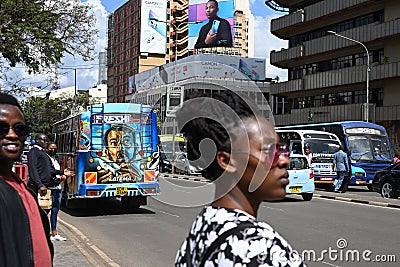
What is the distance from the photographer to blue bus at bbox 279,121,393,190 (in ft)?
84.3

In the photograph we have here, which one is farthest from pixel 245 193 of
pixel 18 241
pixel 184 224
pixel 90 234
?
pixel 184 224

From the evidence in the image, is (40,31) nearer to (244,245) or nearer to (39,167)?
(39,167)

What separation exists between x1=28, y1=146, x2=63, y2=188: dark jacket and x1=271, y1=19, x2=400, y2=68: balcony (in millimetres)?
32930

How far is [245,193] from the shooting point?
2150 millimetres

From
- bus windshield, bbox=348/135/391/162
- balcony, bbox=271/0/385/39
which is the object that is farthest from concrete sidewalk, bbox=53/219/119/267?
balcony, bbox=271/0/385/39

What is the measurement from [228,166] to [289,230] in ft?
33.4

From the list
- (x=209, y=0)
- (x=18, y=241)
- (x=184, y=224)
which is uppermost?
(x=209, y=0)

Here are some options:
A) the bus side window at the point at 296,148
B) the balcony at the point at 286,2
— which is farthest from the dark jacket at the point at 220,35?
the bus side window at the point at 296,148

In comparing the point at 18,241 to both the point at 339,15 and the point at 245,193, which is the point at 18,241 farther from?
the point at 339,15

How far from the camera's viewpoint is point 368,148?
26625 millimetres

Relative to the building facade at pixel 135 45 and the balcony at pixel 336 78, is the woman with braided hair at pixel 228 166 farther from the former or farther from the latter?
the building facade at pixel 135 45

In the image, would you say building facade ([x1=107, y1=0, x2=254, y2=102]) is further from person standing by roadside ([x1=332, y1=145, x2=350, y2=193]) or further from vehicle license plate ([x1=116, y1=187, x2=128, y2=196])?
vehicle license plate ([x1=116, y1=187, x2=128, y2=196])

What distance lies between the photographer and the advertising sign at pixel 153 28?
339 ft

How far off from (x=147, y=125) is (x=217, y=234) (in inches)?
519
